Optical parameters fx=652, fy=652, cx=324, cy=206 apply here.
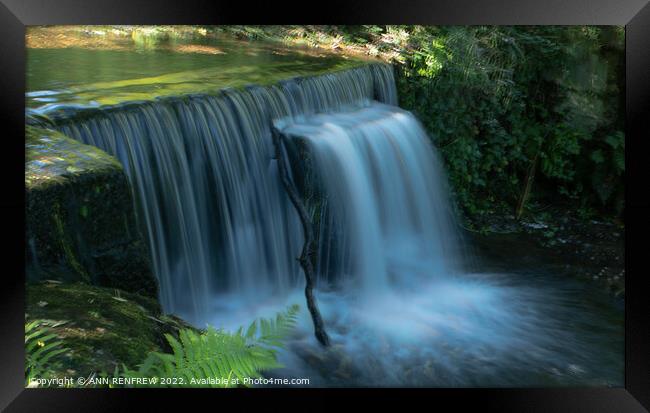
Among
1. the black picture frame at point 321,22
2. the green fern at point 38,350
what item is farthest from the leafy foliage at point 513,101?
the green fern at point 38,350

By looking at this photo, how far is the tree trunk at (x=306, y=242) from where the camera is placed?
4777 millimetres

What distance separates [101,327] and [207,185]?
149 cm

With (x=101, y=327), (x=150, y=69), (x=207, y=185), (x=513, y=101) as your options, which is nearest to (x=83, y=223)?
(x=101, y=327)

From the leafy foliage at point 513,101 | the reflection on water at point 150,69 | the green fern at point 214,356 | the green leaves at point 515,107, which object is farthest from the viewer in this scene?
the green leaves at point 515,107

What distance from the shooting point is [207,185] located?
15.5 ft

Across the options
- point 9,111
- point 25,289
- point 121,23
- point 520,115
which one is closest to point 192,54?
point 121,23

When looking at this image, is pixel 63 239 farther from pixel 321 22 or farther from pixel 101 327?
pixel 321 22

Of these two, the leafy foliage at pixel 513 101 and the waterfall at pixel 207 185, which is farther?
the leafy foliage at pixel 513 101

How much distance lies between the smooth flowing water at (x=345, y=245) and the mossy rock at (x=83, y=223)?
477 millimetres

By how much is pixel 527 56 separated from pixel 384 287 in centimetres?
221

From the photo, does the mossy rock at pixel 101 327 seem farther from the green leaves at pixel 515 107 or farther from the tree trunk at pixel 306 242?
the green leaves at pixel 515 107

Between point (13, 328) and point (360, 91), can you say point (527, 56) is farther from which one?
point (13, 328)

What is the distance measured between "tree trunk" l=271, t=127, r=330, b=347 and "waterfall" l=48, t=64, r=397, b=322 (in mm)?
64

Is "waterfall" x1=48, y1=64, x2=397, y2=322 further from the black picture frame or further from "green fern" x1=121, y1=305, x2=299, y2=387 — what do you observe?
"green fern" x1=121, y1=305, x2=299, y2=387
